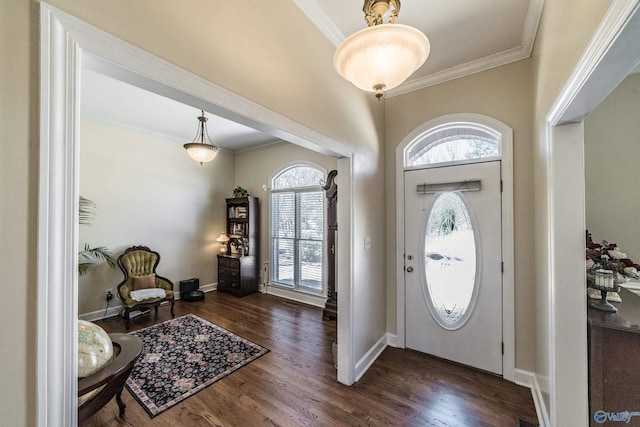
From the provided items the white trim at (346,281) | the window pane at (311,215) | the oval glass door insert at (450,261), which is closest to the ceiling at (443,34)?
the white trim at (346,281)

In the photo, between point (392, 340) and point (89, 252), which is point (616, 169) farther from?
point (89, 252)

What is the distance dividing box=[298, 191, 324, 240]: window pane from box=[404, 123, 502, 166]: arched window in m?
1.95

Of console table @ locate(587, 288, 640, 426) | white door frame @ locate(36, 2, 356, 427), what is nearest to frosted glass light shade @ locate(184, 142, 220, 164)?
white door frame @ locate(36, 2, 356, 427)

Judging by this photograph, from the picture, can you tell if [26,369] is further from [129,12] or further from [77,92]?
[129,12]

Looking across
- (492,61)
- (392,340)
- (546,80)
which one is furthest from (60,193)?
(492,61)

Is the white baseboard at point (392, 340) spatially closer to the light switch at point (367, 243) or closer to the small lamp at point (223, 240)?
the light switch at point (367, 243)

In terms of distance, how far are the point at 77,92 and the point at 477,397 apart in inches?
128

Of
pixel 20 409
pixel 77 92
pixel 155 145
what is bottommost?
pixel 20 409

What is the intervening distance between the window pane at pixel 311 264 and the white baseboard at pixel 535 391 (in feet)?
9.38

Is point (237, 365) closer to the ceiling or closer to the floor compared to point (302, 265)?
closer to the floor

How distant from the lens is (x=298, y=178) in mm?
4859

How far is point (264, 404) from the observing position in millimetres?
2084

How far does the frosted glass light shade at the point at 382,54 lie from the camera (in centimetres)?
118

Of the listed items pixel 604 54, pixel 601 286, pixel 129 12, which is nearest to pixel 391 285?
pixel 601 286
